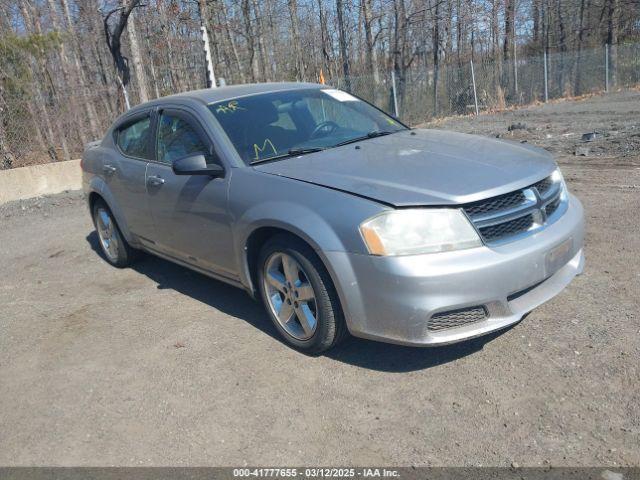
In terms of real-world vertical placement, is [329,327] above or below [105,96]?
below

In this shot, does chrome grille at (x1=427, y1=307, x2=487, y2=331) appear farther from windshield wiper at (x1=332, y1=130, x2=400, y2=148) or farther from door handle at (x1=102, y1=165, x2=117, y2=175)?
door handle at (x1=102, y1=165, x2=117, y2=175)

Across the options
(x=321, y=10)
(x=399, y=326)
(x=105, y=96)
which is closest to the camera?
(x=399, y=326)

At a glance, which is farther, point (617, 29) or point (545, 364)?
point (617, 29)

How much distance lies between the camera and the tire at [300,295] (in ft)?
11.2

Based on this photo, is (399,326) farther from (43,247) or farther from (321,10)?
(321,10)

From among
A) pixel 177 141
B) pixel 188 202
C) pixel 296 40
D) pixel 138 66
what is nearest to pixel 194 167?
pixel 188 202

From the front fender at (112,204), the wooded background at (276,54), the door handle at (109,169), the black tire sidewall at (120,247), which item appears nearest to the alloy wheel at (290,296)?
the front fender at (112,204)

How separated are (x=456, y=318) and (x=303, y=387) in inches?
38.5

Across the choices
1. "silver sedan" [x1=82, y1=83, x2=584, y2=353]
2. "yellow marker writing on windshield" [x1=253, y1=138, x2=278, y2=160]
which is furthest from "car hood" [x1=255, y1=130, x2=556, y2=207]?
"yellow marker writing on windshield" [x1=253, y1=138, x2=278, y2=160]

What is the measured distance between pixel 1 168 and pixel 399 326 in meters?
12.0

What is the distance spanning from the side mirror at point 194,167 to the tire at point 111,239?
218cm

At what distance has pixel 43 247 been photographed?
7.55m

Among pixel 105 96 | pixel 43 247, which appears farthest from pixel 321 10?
pixel 43 247

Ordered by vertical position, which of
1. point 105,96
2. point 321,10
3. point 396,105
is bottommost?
point 396,105
